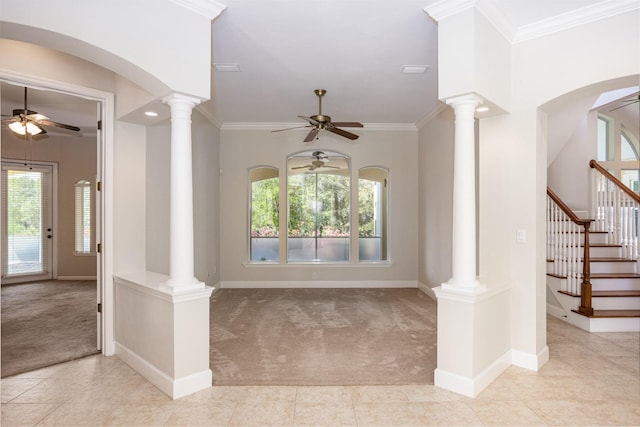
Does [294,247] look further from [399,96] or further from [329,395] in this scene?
[329,395]

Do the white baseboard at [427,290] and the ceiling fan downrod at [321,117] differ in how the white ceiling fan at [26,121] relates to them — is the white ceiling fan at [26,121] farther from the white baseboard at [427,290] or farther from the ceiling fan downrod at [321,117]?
the white baseboard at [427,290]

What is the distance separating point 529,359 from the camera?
3148mm

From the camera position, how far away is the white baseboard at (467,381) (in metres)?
2.70

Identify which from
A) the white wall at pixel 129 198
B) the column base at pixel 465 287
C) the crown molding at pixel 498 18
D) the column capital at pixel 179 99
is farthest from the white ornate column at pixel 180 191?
the crown molding at pixel 498 18

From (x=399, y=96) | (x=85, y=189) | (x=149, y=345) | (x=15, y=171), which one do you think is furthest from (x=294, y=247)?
(x=15, y=171)

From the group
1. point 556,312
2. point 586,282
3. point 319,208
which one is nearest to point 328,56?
point 319,208

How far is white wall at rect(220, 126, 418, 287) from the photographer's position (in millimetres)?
6688

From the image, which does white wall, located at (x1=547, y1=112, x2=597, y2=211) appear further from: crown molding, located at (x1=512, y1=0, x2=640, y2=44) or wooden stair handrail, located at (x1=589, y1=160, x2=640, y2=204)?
crown molding, located at (x1=512, y1=0, x2=640, y2=44)

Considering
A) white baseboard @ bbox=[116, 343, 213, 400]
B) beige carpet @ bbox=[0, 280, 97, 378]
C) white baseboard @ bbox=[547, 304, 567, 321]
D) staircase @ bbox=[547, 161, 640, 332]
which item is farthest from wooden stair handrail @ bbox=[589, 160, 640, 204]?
beige carpet @ bbox=[0, 280, 97, 378]

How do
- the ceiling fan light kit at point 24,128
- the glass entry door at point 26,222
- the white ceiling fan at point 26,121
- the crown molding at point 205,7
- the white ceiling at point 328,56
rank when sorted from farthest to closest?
the glass entry door at point 26,222 < the ceiling fan light kit at point 24,128 < the white ceiling fan at point 26,121 < the white ceiling at point 328,56 < the crown molding at point 205,7

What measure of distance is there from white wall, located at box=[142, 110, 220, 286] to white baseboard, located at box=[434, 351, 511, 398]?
3.11 metres

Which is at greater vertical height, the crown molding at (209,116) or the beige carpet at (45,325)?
the crown molding at (209,116)

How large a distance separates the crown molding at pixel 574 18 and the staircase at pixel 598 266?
2.32 meters

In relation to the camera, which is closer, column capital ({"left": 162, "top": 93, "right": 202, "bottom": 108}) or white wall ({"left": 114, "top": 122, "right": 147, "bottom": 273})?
column capital ({"left": 162, "top": 93, "right": 202, "bottom": 108})
